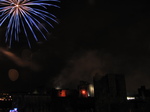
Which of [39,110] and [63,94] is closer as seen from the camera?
[39,110]

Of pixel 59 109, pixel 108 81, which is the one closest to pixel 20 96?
pixel 59 109

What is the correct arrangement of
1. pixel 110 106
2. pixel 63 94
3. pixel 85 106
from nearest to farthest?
1. pixel 110 106
2. pixel 85 106
3. pixel 63 94

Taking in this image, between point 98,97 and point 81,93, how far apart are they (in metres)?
21.0

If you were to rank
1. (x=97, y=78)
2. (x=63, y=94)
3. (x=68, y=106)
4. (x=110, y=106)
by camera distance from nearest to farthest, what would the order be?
(x=110, y=106) < (x=97, y=78) < (x=68, y=106) < (x=63, y=94)

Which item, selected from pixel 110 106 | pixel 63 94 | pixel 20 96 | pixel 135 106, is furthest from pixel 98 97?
pixel 63 94

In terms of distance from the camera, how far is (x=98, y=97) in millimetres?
33781

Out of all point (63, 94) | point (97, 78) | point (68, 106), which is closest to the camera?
point (97, 78)

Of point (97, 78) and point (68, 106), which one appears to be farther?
point (68, 106)

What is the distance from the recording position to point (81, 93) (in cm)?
5425

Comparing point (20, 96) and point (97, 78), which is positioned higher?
point (97, 78)

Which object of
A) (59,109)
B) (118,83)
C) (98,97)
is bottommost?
(59,109)

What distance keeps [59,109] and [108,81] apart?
12.5m

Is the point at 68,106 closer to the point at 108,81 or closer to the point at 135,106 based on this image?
the point at 108,81

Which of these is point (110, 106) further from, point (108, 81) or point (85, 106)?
point (85, 106)
